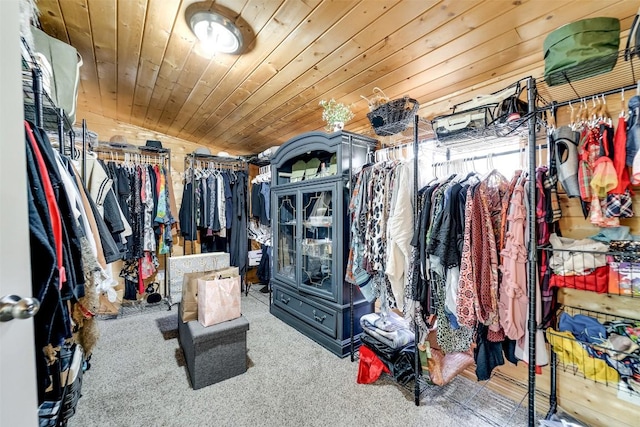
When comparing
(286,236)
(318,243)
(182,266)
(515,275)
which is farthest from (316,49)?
(182,266)

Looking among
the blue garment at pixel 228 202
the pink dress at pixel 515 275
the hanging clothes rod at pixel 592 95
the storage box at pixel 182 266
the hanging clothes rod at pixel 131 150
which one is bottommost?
the storage box at pixel 182 266

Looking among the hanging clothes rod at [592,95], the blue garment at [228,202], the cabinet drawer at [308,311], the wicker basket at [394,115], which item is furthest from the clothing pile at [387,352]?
the blue garment at [228,202]

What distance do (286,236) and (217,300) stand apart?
1139mm

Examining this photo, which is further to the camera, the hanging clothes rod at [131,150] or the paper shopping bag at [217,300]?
the hanging clothes rod at [131,150]

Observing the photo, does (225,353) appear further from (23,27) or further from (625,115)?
(625,115)

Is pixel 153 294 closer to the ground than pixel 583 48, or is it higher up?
closer to the ground

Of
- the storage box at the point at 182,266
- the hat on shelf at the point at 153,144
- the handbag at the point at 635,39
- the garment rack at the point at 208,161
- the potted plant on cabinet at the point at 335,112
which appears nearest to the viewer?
the handbag at the point at 635,39

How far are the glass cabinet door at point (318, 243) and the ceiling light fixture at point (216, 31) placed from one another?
1227 mm

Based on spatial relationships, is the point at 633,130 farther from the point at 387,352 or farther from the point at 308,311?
the point at 308,311

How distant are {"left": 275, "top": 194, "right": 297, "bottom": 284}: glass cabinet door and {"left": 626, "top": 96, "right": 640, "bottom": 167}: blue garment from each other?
7.31 feet

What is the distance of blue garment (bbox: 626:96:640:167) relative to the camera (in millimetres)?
1120

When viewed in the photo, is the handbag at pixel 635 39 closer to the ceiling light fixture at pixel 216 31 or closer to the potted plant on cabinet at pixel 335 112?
the potted plant on cabinet at pixel 335 112

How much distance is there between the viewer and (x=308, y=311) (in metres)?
2.54

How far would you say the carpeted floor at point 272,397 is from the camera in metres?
1.55
